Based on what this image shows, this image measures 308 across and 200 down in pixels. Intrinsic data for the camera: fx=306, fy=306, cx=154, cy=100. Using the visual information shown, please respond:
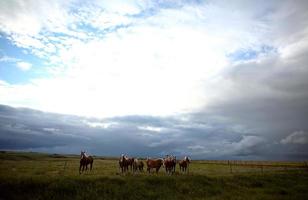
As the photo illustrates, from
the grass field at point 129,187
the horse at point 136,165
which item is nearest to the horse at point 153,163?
the horse at point 136,165

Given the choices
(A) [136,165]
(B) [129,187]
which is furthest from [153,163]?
(B) [129,187]

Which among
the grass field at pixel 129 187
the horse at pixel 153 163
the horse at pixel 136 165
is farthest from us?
the horse at pixel 153 163

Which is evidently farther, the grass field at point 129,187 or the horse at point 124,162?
the horse at point 124,162

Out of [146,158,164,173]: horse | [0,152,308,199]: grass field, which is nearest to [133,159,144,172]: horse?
[146,158,164,173]: horse

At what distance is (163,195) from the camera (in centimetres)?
3656

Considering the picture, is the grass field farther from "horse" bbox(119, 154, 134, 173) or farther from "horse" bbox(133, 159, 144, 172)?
"horse" bbox(133, 159, 144, 172)

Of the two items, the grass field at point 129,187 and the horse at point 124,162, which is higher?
the horse at point 124,162

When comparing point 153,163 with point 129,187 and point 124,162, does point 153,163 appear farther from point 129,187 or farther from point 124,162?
point 129,187

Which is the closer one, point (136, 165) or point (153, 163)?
point (136, 165)

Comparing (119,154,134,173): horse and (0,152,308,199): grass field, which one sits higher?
(119,154,134,173): horse

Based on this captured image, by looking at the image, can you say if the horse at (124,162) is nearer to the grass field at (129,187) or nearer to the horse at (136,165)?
the horse at (136,165)

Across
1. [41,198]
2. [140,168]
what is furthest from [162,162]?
[41,198]

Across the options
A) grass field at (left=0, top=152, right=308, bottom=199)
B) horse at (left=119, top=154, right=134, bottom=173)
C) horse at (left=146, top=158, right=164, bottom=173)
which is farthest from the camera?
horse at (left=146, top=158, right=164, bottom=173)

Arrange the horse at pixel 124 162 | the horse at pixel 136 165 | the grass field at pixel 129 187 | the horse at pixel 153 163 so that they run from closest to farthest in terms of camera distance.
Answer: the grass field at pixel 129 187
the horse at pixel 124 162
the horse at pixel 136 165
the horse at pixel 153 163
